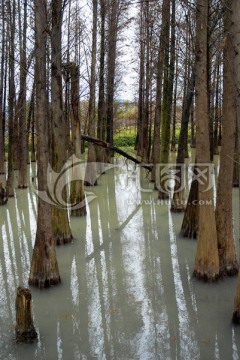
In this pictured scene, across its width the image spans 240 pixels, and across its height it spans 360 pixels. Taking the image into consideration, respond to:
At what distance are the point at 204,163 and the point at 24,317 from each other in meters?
3.28

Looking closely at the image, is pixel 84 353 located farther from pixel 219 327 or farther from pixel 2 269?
pixel 2 269

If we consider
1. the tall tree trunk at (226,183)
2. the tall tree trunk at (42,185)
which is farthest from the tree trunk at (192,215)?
the tall tree trunk at (42,185)

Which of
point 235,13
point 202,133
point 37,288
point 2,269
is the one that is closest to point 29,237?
point 2,269

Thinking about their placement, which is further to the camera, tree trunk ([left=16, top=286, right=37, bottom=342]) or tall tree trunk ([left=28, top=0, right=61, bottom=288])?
tall tree trunk ([left=28, top=0, right=61, bottom=288])

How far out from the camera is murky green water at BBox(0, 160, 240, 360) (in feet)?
14.7

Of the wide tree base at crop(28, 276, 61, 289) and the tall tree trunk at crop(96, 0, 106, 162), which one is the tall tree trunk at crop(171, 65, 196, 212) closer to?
the wide tree base at crop(28, 276, 61, 289)

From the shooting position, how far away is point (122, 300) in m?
5.67

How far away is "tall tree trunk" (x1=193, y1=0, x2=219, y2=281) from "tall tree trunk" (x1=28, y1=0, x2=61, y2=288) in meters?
2.17

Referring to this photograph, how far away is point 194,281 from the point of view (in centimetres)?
621

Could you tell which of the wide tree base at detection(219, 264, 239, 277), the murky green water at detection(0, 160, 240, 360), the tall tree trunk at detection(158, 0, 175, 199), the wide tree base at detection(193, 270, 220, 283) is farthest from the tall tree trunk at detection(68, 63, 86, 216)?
the wide tree base at detection(219, 264, 239, 277)

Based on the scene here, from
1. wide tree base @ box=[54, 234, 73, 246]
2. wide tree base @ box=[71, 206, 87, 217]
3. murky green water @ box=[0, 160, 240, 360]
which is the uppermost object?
wide tree base @ box=[71, 206, 87, 217]

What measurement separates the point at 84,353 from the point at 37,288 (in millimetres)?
1879

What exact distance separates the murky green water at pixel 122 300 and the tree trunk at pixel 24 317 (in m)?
0.11

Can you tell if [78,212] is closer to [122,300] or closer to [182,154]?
[182,154]
